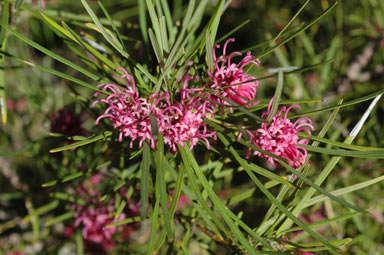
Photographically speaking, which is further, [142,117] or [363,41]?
[363,41]

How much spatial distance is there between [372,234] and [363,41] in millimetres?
707

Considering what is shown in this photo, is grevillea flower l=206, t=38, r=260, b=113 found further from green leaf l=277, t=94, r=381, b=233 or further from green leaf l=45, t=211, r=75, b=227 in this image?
green leaf l=45, t=211, r=75, b=227

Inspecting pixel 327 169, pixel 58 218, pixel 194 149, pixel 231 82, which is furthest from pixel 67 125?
pixel 327 169

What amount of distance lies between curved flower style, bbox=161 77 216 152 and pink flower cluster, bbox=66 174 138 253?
426 millimetres

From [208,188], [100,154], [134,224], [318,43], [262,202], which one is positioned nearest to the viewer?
[208,188]

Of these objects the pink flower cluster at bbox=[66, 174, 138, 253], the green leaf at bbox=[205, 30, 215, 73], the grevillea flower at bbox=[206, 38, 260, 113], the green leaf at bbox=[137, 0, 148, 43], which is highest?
the green leaf at bbox=[137, 0, 148, 43]

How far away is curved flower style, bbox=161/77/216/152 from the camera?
48cm

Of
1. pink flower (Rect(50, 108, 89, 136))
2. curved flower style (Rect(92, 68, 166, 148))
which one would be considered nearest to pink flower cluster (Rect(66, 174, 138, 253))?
pink flower (Rect(50, 108, 89, 136))

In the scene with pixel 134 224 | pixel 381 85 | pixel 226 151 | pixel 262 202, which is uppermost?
pixel 226 151

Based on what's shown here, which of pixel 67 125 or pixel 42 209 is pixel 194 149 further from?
pixel 42 209

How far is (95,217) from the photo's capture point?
887mm

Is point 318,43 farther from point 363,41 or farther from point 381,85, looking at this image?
point 381,85

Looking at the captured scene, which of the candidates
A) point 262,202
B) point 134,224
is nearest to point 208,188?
point 134,224

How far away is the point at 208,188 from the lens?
0.45m
